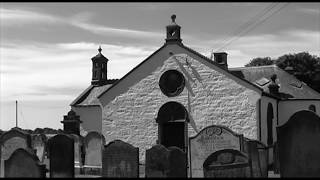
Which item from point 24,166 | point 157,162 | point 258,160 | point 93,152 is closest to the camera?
point 24,166

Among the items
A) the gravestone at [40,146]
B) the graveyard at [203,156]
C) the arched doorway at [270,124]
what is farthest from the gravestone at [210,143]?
the arched doorway at [270,124]

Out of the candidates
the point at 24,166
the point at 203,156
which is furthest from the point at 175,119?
the point at 24,166

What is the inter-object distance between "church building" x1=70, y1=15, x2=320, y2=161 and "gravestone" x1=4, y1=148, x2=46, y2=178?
14.4 metres

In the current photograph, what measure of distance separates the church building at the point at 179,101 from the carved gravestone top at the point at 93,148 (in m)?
5.61

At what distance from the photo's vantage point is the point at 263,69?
38.1m

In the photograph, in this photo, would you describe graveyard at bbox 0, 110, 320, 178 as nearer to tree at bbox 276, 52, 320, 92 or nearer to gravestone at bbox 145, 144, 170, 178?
gravestone at bbox 145, 144, 170, 178

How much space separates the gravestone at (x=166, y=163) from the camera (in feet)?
48.9

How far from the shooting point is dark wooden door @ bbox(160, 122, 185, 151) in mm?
29172

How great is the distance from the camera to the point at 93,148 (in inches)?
946

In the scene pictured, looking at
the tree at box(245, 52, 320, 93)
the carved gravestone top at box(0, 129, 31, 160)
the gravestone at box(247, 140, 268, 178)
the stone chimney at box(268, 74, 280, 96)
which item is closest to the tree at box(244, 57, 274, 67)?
the tree at box(245, 52, 320, 93)

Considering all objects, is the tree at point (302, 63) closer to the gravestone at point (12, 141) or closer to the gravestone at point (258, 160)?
the gravestone at point (12, 141)

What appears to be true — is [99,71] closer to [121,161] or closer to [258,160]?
[121,161]

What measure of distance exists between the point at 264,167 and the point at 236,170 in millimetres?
3953

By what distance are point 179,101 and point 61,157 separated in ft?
46.8
